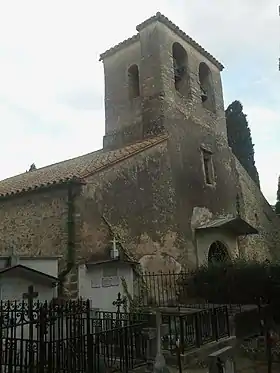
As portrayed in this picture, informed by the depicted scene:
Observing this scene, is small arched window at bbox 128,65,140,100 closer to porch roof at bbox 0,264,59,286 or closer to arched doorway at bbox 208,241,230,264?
arched doorway at bbox 208,241,230,264

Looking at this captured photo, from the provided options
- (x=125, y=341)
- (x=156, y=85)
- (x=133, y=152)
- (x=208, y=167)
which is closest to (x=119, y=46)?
(x=156, y=85)

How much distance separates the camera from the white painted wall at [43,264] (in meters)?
9.02

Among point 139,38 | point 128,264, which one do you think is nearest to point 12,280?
point 128,264

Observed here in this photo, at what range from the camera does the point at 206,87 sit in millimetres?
17219

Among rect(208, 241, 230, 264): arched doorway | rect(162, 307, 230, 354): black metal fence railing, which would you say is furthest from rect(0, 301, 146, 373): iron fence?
rect(208, 241, 230, 264): arched doorway

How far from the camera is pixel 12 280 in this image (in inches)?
320

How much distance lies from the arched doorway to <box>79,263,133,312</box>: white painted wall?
5.43m

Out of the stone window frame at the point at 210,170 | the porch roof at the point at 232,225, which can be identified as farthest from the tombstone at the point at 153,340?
the stone window frame at the point at 210,170

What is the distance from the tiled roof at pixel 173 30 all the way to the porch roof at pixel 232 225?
749 centimetres

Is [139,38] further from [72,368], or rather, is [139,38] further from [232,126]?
[72,368]

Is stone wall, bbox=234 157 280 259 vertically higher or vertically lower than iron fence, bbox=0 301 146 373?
higher

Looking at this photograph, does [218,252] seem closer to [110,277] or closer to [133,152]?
[133,152]

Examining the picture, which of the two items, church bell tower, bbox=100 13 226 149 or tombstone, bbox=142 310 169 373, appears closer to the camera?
tombstone, bbox=142 310 169 373

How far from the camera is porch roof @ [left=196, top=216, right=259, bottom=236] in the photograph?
13688mm
